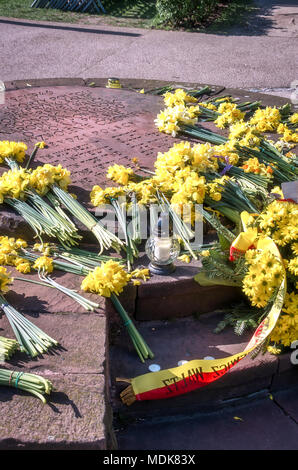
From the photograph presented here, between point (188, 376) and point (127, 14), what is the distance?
9.31m

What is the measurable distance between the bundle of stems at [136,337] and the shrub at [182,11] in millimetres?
7764

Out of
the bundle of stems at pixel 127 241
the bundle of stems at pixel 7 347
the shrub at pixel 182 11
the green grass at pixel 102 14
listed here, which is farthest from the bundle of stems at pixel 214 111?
the green grass at pixel 102 14

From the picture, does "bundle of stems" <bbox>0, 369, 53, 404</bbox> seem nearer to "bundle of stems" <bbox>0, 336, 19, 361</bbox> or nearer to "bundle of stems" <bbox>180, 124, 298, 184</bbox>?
"bundle of stems" <bbox>0, 336, 19, 361</bbox>

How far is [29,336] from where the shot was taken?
231cm

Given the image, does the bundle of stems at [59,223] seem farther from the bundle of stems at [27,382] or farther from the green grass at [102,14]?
the green grass at [102,14]

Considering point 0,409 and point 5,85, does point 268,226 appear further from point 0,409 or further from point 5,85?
point 5,85

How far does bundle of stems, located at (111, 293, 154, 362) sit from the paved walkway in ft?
15.8

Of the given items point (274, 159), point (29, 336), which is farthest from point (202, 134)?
point (29, 336)

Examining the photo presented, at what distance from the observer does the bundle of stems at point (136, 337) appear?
8.43 ft

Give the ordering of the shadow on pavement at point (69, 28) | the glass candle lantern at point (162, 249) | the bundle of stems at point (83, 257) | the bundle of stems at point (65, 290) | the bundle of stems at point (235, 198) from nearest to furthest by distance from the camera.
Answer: the bundle of stems at point (65, 290) → the glass candle lantern at point (162, 249) → the bundle of stems at point (83, 257) → the bundle of stems at point (235, 198) → the shadow on pavement at point (69, 28)
